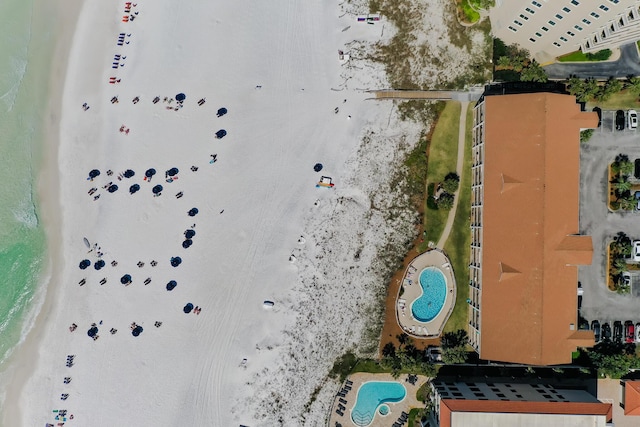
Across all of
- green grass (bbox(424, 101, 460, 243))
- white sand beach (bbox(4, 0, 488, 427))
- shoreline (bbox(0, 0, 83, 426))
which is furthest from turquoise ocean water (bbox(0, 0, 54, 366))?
green grass (bbox(424, 101, 460, 243))

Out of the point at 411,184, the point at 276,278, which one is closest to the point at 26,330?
the point at 276,278

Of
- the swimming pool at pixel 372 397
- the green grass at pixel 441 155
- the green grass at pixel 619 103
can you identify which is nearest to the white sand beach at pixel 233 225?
the green grass at pixel 441 155

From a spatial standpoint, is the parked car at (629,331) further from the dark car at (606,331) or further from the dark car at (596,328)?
the dark car at (596,328)

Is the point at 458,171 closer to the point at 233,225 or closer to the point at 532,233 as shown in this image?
the point at 532,233

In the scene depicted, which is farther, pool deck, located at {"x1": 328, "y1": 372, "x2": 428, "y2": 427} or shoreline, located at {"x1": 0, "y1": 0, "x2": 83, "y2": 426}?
shoreline, located at {"x1": 0, "y1": 0, "x2": 83, "y2": 426}

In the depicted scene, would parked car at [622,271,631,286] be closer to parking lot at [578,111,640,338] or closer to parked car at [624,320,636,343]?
parking lot at [578,111,640,338]

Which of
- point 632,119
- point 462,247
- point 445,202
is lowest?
point 462,247

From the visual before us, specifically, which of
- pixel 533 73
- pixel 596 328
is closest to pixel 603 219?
pixel 596 328

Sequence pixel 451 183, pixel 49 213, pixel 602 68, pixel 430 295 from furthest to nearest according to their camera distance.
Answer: pixel 49 213 < pixel 430 295 < pixel 602 68 < pixel 451 183
